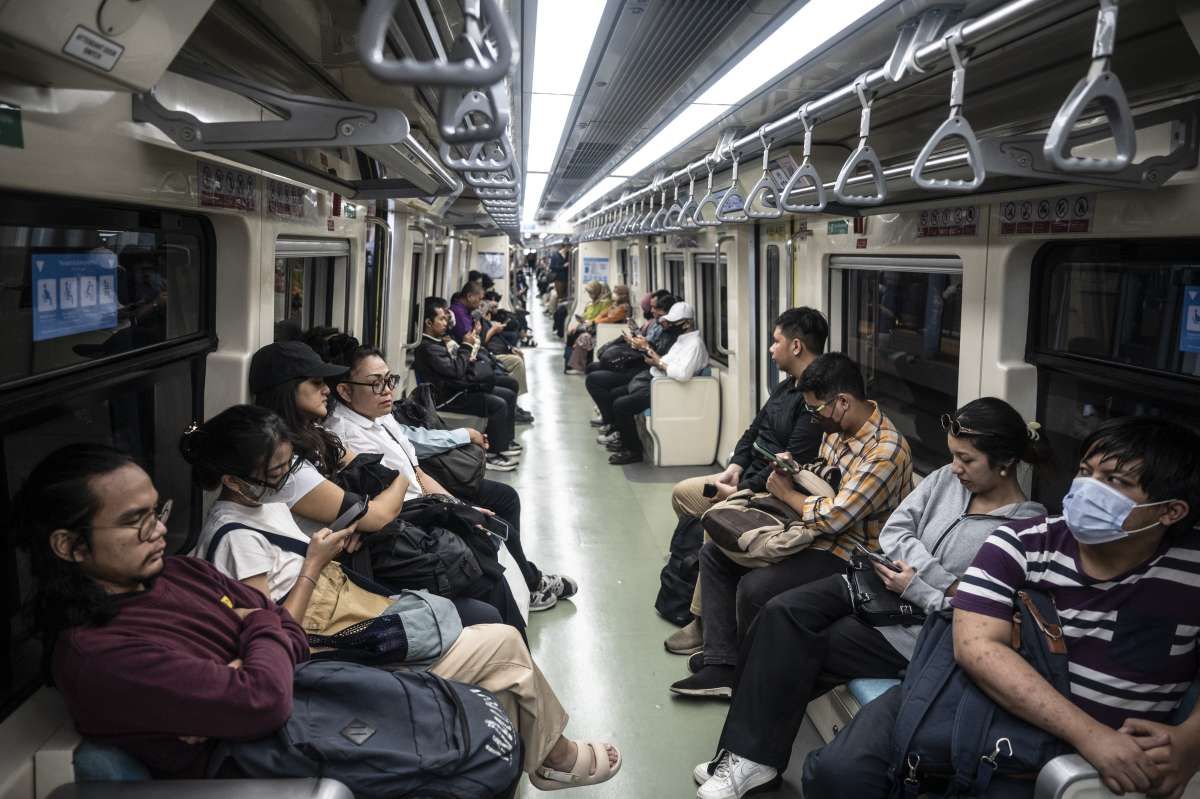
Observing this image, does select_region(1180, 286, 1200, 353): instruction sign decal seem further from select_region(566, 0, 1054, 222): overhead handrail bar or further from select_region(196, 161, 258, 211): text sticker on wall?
select_region(196, 161, 258, 211): text sticker on wall

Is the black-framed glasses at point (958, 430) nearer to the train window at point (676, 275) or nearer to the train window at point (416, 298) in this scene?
the train window at point (416, 298)

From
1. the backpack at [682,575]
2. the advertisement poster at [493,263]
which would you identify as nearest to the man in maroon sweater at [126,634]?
the backpack at [682,575]

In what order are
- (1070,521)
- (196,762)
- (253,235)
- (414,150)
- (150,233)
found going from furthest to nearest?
(253,235)
(414,150)
(150,233)
(1070,521)
(196,762)

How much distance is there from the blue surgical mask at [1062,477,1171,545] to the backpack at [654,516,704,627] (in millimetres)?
2374

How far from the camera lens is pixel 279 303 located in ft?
13.4

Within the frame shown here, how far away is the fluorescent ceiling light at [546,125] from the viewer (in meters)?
4.28

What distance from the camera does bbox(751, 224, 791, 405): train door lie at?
5.82 metres

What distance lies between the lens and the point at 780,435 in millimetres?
4371

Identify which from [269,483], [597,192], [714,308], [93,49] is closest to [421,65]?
[93,49]

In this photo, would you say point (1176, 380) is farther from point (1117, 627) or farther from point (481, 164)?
point (481, 164)

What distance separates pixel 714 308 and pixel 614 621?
447 cm

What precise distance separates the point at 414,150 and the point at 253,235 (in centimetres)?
72

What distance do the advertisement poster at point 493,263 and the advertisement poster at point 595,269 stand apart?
1769 mm

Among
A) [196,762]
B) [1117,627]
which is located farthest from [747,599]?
[196,762]
